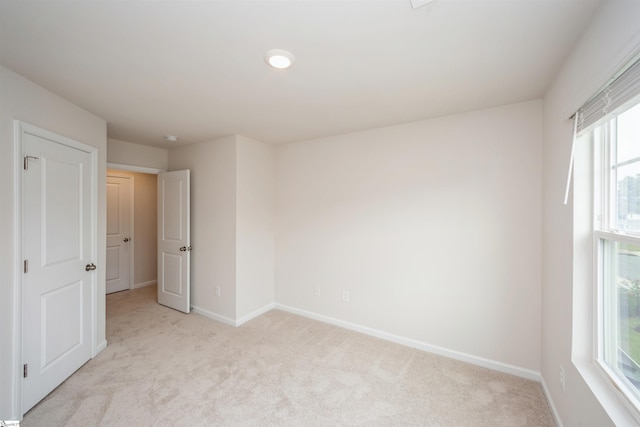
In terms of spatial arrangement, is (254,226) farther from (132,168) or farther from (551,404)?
(551,404)

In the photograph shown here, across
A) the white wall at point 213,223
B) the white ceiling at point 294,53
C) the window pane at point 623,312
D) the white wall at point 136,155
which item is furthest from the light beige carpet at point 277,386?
the white ceiling at point 294,53

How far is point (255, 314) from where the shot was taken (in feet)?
11.7

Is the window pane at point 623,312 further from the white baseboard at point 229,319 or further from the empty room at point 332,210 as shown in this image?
the white baseboard at point 229,319

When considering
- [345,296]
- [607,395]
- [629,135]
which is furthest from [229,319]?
[629,135]

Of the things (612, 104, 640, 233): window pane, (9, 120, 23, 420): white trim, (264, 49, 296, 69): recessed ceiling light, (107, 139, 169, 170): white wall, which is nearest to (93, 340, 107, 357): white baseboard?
(9, 120, 23, 420): white trim

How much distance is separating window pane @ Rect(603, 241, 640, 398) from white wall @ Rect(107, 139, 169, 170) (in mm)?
4737

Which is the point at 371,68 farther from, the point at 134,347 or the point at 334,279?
the point at 134,347

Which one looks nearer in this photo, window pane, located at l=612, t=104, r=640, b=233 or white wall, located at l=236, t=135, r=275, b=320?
window pane, located at l=612, t=104, r=640, b=233

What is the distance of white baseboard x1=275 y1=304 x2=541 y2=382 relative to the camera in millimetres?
2281

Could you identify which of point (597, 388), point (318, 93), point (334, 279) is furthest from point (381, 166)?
point (597, 388)

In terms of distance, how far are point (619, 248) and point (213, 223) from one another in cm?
364

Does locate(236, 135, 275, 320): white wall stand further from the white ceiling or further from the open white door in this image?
the white ceiling

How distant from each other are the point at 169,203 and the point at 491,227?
13.0 feet

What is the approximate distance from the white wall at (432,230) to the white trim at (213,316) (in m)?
0.93
